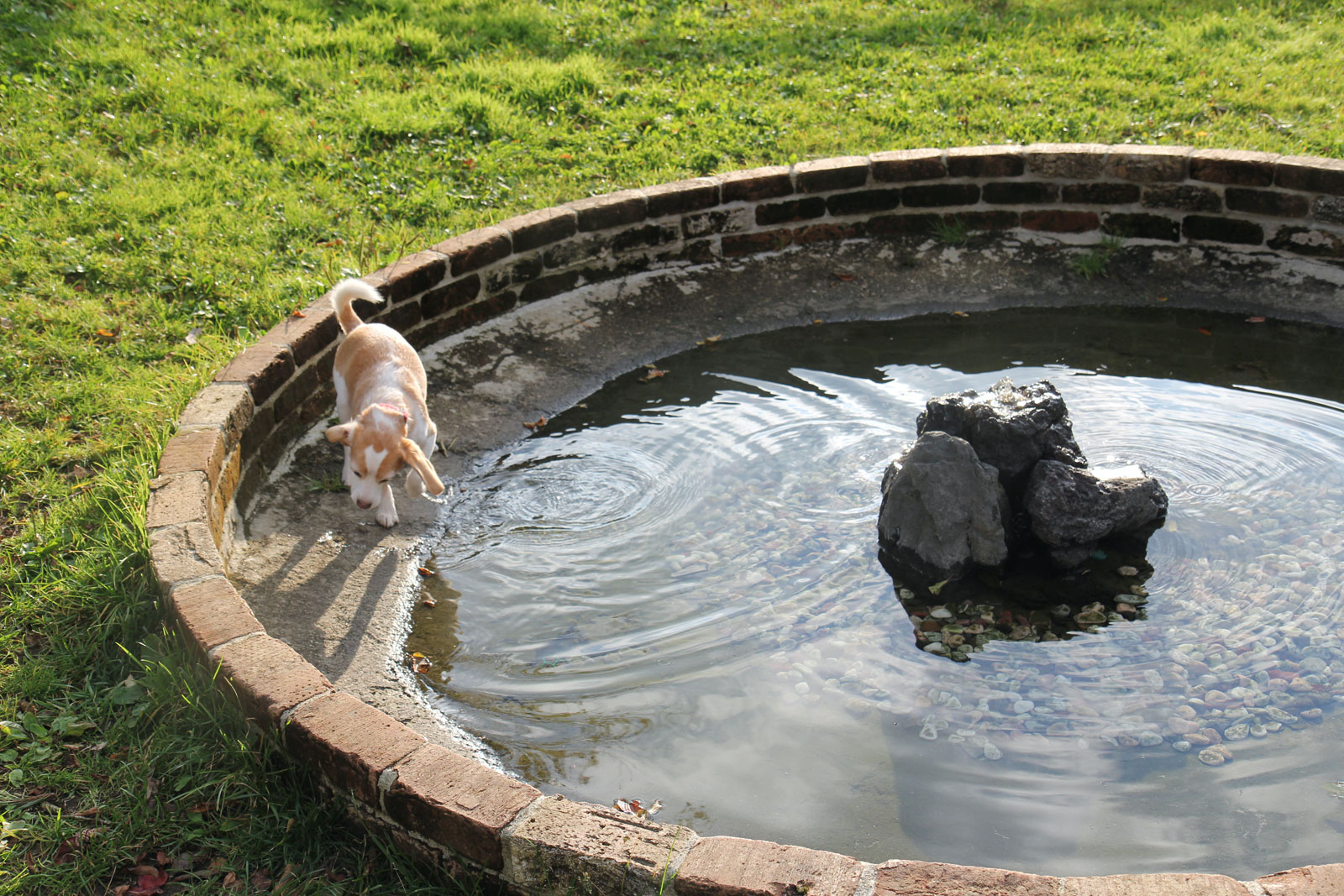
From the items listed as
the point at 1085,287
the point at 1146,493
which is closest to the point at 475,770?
the point at 1146,493

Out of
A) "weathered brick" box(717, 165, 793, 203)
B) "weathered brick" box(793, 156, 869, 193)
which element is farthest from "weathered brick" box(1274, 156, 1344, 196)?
"weathered brick" box(717, 165, 793, 203)

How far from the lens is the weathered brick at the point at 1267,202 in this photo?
275 inches

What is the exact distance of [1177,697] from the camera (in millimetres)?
3930

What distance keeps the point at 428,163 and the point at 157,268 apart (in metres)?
2.25

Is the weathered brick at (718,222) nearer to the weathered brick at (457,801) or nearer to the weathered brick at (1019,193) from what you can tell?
the weathered brick at (1019,193)

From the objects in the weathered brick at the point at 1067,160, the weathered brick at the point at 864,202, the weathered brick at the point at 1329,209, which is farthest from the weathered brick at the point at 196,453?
the weathered brick at the point at 1329,209

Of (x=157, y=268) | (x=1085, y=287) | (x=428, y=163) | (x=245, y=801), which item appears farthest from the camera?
(x=428, y=163)

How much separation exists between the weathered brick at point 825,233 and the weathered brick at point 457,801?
528cm

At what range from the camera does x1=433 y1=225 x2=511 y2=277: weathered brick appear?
251 inches

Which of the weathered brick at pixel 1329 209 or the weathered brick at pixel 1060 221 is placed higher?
the weathered brick at pixel 1329 209

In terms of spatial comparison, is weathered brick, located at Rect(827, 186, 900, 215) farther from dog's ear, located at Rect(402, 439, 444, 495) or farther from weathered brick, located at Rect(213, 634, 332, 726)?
weathered brick, located at Rect(213, 634, 332, 726)

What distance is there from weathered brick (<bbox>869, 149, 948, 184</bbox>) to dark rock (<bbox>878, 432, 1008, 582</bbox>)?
3.24 meters

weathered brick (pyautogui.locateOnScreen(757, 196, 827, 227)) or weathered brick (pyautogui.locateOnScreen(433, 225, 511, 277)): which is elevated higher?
weathered brick (pyautogui.locateOnScreen(757, 196, 827, 227))

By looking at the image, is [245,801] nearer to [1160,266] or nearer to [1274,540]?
[1274,540]
